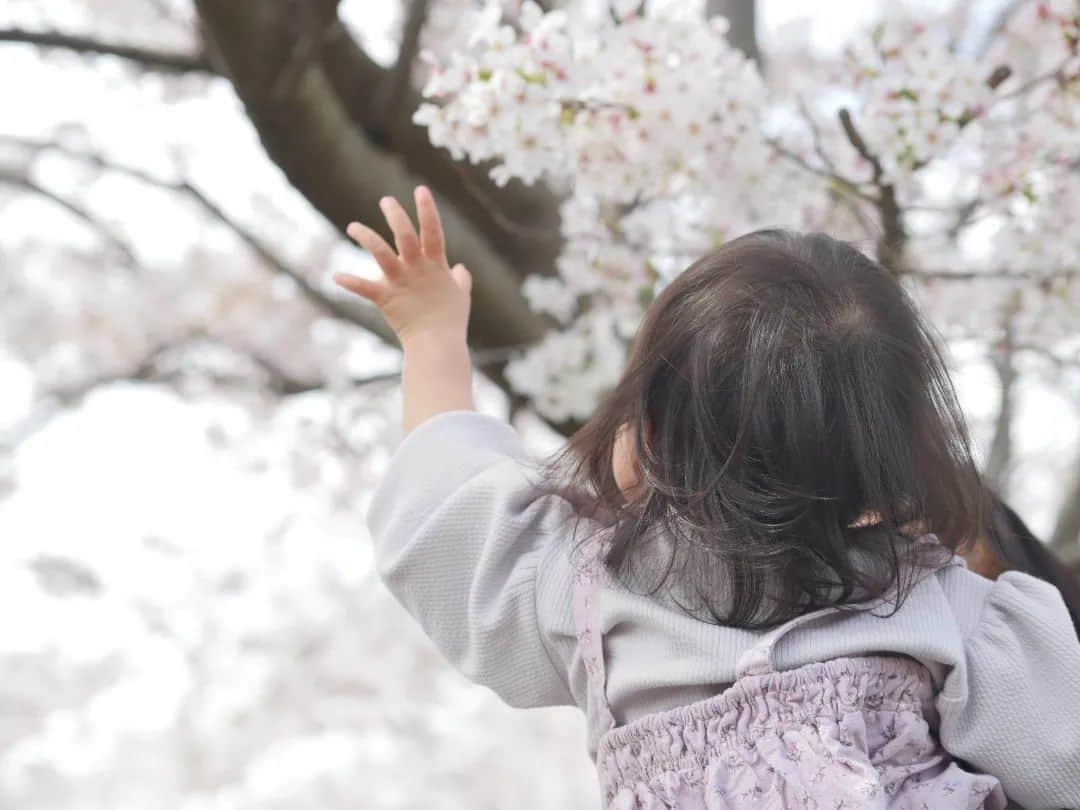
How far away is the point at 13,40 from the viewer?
162 cm

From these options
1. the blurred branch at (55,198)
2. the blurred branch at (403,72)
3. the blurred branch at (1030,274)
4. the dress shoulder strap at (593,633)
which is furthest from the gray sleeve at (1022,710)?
the blurred branch at (55,198)

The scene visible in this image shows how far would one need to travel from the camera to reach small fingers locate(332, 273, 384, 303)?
1043mm

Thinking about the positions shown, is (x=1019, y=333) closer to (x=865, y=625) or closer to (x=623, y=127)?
(x=623, y=127)

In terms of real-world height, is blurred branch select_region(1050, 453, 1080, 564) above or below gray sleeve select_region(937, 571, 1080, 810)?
below

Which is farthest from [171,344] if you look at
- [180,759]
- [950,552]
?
[950,552]

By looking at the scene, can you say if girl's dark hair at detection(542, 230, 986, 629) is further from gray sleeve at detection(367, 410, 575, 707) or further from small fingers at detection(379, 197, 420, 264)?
small fingers at detection(379, 197, 420, 264)

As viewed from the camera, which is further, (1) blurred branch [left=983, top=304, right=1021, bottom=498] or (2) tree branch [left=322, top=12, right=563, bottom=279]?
(1) blurred branch [left=983, top=304, right=1021, bottom=498]

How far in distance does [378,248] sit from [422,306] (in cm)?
6

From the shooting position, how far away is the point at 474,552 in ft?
3.13

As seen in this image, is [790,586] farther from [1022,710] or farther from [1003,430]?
[1003,430]

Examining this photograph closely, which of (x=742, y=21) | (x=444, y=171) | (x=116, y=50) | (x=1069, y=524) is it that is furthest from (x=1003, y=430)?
(x=116, y=50)

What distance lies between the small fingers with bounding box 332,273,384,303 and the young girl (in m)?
0.24

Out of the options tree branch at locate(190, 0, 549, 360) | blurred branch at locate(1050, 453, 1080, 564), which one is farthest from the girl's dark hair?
blurred branch at locate(1050, 453, 1080, 564)

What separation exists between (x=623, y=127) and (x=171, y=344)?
244 centimetres
